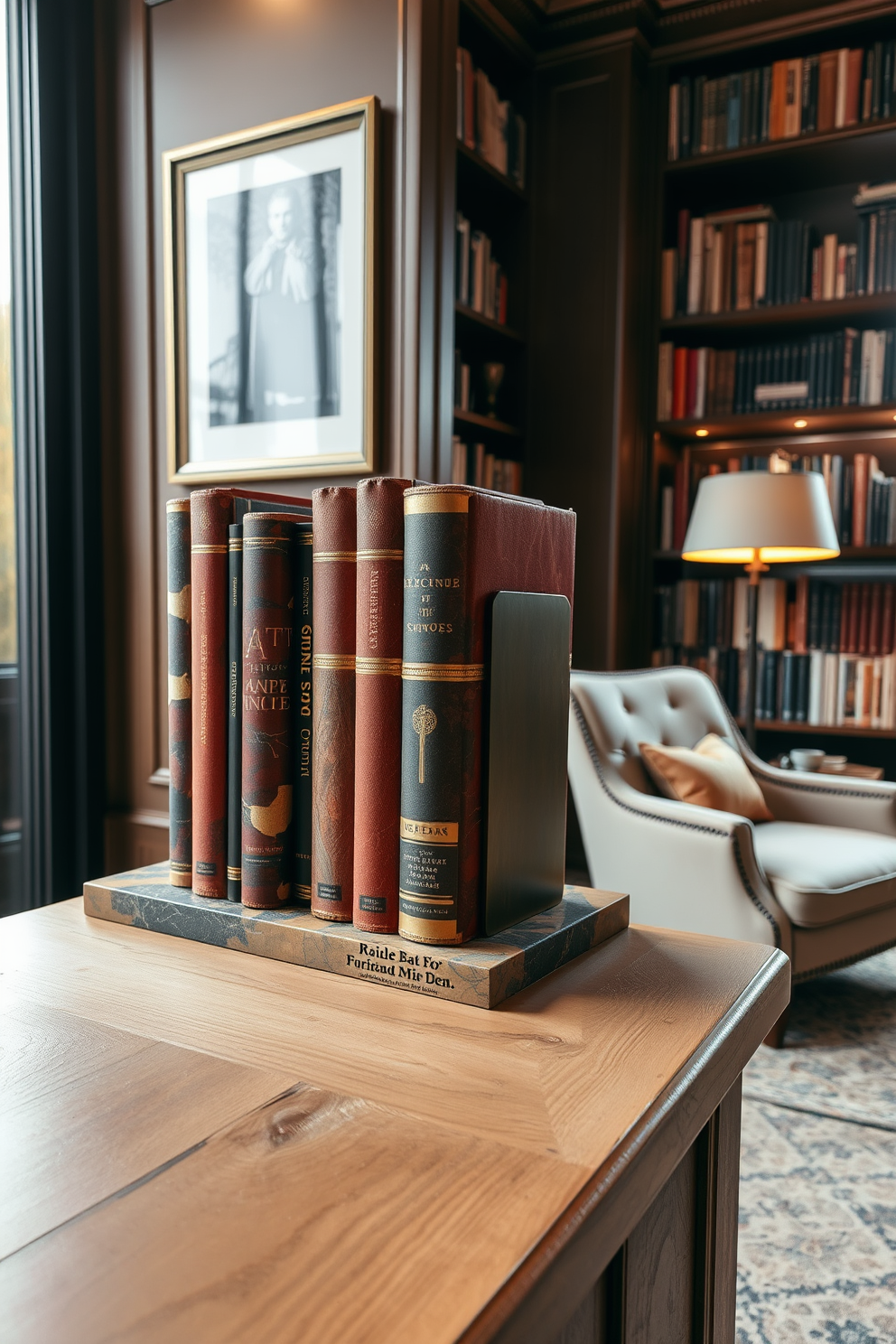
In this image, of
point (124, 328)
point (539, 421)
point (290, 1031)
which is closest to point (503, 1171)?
point (290, 1031)

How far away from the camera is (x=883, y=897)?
7.33 feet

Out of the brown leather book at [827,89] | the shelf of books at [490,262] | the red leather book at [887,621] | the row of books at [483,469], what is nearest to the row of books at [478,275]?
the shelf of books at [490,262]

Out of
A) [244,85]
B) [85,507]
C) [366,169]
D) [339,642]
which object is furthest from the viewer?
[85,507]

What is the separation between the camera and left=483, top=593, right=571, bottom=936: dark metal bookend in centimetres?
67

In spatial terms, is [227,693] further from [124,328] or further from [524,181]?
[524,181]

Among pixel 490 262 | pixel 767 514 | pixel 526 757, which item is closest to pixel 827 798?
pixel 767 514

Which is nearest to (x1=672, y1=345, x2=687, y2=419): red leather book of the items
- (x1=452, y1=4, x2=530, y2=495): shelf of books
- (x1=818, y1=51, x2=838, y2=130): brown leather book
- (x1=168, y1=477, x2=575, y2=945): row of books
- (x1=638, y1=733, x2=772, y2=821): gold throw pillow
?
(x1=452, y1=4, x2=530, y2=495): shelf of books

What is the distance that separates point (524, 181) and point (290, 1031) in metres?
3.47

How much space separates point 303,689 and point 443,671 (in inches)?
5.4

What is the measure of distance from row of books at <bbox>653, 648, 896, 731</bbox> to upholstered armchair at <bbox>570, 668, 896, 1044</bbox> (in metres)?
0.61

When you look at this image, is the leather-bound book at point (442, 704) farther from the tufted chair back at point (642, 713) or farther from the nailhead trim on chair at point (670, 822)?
the tufted chair back at point (642, 713)

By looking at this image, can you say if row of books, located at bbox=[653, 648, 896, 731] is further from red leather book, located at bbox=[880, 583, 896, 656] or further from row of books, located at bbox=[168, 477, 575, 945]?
row of books, located at bbox=[168, 477, 575, 945]

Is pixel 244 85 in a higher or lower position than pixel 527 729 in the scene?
higher

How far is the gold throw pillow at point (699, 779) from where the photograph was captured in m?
2.43
